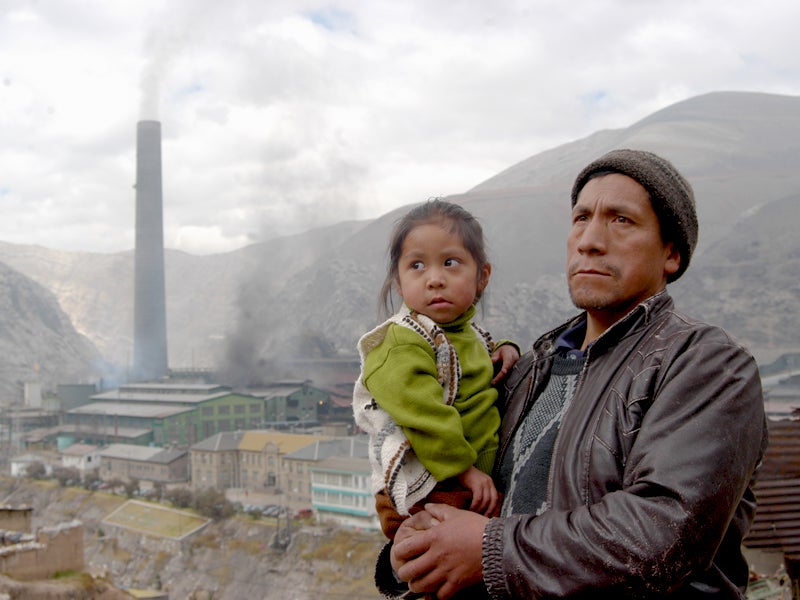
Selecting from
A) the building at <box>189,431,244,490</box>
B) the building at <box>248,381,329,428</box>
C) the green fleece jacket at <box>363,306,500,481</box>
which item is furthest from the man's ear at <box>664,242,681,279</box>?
the building at <box>248,381,329,428</box>

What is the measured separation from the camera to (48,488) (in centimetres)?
2506

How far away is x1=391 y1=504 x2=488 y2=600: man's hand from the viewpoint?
1006 mm

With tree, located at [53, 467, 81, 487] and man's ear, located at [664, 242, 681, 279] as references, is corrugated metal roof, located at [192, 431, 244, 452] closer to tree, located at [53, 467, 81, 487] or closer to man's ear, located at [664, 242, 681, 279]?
tree, located at [53, 467, 81, 487]

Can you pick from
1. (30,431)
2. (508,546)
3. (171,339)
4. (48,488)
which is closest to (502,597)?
(508,546)

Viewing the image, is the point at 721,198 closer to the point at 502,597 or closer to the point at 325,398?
the point at 325,398

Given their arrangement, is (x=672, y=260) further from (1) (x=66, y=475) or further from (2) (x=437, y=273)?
(1) (x=66, y=475)

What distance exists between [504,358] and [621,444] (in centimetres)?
48

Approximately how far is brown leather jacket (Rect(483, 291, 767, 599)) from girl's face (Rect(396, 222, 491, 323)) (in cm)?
37

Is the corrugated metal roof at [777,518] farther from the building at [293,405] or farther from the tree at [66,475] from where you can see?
the building at [293,405]

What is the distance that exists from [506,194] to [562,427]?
58.4m

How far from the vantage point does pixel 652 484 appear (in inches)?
34.0

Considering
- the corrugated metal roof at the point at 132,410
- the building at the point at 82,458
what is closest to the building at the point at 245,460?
the building at the point at 82,458

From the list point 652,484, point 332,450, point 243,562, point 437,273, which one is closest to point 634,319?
point 652,484

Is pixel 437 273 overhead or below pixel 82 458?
overhead
